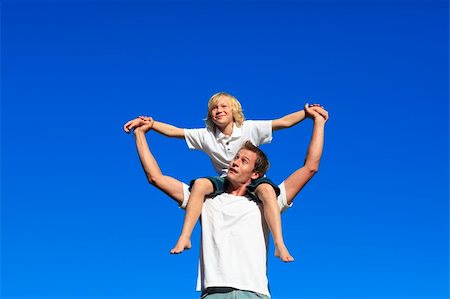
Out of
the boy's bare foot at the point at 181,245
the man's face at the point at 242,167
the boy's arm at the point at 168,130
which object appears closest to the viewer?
the boy's bare foot at the point at 181,245

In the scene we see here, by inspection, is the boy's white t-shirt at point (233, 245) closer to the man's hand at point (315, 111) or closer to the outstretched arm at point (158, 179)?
the outstretched arm at point (158, 179)

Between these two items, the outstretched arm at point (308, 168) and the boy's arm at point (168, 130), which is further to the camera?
the boy's arm at point (168, 130)

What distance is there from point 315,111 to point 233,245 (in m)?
1.73

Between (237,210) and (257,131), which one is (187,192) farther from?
(257,131)

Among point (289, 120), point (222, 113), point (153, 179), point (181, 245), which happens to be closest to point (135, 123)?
point (153, 179)

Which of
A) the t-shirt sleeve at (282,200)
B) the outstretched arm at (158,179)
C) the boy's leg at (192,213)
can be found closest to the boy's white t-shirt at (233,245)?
the boy's leg at (192,213)

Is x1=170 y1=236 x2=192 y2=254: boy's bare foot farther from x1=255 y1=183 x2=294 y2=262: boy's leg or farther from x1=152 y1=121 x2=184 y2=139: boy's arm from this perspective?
x1=152 y1=121 x2=184 y2=139: boy's arm

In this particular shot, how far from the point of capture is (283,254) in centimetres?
620

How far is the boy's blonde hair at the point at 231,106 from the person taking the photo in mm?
7434

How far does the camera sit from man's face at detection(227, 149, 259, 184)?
6535mm

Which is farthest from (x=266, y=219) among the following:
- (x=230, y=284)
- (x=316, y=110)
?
(x=316, y=110)

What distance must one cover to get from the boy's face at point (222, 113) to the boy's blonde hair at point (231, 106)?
45mm

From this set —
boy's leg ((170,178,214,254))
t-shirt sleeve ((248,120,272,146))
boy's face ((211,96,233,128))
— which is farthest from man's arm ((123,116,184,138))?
boy's leg ((170,178,214,254))

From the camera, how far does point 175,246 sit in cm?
633
